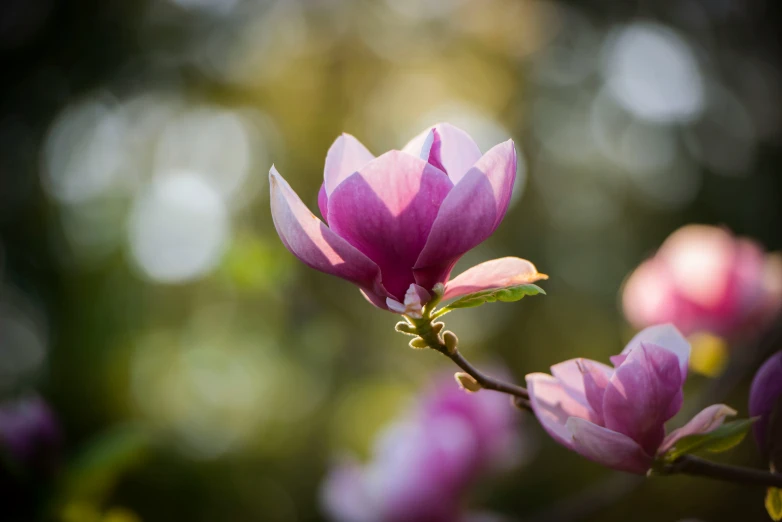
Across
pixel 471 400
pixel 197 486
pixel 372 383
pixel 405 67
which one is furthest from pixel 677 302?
pixel 405 67

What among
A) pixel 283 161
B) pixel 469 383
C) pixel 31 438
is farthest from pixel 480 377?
pixel 283 161

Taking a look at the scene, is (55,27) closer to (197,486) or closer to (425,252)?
(197,486)

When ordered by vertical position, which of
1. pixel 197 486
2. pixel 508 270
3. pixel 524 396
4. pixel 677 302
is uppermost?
pixel 508 270

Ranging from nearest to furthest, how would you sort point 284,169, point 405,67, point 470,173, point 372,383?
point 470,173 < point 372,383 < point 284,169 < point 405,67

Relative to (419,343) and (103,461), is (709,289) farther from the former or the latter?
(103,461)

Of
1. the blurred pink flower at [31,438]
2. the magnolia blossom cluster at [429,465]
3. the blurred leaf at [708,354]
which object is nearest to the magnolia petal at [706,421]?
the blurred leaf at [708,354]

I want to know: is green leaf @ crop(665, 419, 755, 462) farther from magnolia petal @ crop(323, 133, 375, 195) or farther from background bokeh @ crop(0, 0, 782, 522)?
background bokeh @ crop(0, 0, 782, 522)

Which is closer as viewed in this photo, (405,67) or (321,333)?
(321,333)
